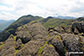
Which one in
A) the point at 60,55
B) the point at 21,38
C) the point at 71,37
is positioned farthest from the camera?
the point at 21,38

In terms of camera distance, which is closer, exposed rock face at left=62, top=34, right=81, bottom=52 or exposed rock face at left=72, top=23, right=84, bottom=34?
exposed rock face at left=62, top=34, right=81, bottom=52

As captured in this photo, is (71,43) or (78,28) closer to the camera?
(71,43)

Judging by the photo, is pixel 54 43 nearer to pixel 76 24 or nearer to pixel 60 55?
pixel 60 55

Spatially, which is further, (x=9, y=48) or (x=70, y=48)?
(x=9, y=48)

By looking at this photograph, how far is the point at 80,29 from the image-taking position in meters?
36.4

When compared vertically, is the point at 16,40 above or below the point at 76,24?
below

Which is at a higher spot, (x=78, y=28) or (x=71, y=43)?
(x=78, y=28)

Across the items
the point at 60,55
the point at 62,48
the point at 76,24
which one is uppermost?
the point at 76,24

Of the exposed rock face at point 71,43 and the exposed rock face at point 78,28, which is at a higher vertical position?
the exposed rock face at point 78,28

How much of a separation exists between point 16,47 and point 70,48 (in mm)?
18976

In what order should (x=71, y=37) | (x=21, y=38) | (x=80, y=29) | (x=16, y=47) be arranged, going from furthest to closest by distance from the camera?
1. (x=80, y=29)
2. (x=21, y=38)
3. (x=16, y=47)
4. (x=71, y=37)

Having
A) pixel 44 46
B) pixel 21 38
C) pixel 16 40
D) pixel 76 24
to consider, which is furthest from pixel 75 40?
pixel 16 40

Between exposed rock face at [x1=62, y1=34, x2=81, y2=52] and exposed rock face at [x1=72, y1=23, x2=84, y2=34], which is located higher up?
exposed rock face at [x1=72, y1=23, x2=84, y2=34]

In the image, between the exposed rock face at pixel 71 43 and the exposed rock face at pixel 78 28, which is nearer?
the exposed rock face at pixel 71 43
